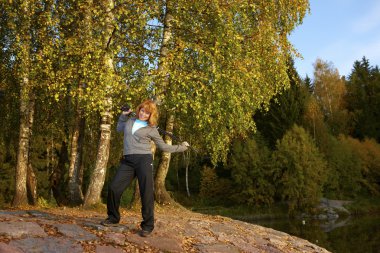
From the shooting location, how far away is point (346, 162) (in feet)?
197

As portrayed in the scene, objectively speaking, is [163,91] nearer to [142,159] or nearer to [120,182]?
[142,159]

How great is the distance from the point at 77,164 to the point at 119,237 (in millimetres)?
8910

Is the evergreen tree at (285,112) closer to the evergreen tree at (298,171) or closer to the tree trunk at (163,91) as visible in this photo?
the evergreen tree at (298,171)

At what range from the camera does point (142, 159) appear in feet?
28.8

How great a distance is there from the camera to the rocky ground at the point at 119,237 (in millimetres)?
8109

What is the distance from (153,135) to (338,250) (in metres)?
20.3

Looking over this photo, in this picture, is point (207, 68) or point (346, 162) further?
point (346, 162)

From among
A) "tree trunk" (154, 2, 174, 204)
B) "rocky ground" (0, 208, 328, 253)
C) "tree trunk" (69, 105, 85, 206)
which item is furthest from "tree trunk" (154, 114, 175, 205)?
"rocky ground" (0, 208, 328, 253)

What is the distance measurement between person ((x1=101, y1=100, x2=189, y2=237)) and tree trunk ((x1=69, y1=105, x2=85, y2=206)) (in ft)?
28.1

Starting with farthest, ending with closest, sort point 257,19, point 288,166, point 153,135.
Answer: point 288,166 < point 257,19 < point 153,135

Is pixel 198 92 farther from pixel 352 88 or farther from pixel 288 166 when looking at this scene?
pixel 352 88

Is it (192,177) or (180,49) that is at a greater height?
(180,49)

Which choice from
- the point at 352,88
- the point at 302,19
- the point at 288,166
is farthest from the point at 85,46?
the point at 352,88

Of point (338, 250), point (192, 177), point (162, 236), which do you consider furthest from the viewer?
point (192, 177)
